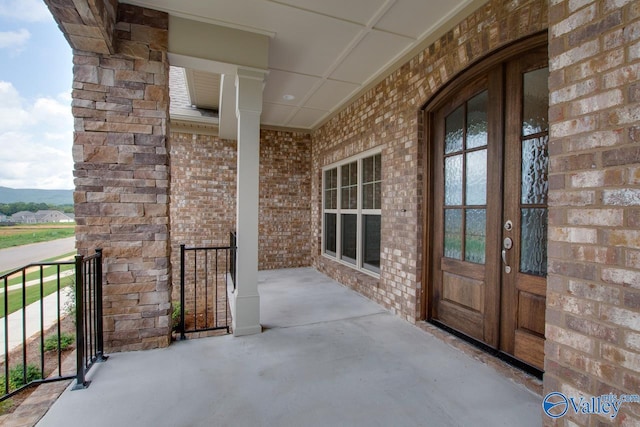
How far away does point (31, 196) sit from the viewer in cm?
390

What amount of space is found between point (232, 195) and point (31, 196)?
3196 mm

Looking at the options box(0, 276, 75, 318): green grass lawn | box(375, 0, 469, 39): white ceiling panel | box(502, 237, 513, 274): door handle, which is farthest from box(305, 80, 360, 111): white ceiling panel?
box(0, 276, 75, 318): green grass lawn

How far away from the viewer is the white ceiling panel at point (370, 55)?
3.04m

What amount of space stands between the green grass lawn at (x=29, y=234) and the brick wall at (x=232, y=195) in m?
1.96

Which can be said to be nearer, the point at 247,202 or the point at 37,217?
the point at 247,202

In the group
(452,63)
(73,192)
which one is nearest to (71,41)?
(73,192)

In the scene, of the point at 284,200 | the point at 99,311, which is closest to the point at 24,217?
the point at 99,311

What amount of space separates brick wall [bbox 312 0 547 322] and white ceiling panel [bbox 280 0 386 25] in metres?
0.79

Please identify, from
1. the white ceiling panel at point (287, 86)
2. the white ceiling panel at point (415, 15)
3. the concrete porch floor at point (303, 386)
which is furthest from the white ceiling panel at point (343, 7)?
the concrete porch floor at point (303, 386)

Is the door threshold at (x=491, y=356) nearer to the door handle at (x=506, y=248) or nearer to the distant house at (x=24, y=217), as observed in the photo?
the door handle at (x=506, y=248)

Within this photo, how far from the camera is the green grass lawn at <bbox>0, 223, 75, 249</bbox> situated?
338 cm

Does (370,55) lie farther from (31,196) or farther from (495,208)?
(31,196)

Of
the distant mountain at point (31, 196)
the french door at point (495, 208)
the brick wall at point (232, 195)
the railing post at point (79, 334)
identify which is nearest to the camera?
the railing post at point (79, 334)

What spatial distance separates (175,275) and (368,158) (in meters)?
4.53
